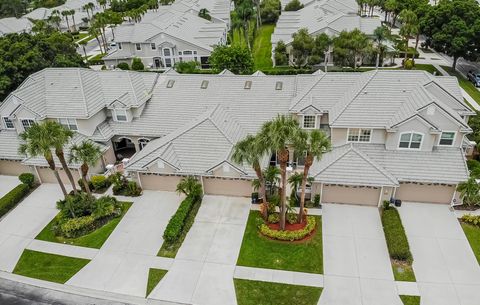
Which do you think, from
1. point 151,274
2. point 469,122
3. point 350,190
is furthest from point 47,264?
point 469,122

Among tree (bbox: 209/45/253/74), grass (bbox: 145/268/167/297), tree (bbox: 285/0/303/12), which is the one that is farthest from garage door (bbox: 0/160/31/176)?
tree (bbox: 285/0/303/12)

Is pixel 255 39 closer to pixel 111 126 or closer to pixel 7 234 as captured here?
pixel 111 126

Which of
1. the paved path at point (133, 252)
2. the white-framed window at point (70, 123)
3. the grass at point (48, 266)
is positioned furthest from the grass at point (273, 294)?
the white-framed window at point (70, 123)

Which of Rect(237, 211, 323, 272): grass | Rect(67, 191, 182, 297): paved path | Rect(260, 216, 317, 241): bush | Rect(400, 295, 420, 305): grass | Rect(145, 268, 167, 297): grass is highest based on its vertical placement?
Rect(260, 216, 317, 241): bush

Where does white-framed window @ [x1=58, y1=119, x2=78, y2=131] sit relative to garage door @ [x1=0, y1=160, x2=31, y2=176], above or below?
above

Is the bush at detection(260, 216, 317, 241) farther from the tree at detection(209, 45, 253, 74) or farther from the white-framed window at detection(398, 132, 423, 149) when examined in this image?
the tree at detection(209, 45, 253, 74)
